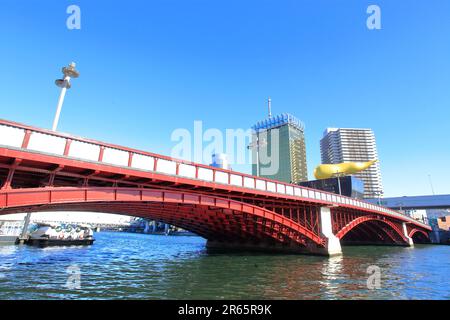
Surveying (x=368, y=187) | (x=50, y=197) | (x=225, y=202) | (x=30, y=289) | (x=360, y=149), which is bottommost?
(x=30, y=289)

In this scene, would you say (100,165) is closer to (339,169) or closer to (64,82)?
(64,82)

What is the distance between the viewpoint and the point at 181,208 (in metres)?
29.2

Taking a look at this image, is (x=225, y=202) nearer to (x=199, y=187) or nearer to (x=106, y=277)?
(x=199, y=187)

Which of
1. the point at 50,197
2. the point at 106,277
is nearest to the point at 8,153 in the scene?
the point at 50,197

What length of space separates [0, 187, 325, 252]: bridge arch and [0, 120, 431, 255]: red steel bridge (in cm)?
5

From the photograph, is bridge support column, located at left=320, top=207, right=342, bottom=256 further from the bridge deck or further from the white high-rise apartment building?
the white high-rise apartment building

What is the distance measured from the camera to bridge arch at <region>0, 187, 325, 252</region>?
1491cm

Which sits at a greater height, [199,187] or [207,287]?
[199,187]

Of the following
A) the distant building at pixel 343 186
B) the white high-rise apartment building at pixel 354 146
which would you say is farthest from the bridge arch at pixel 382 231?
the white high-rise apartment building at pixel 354 146

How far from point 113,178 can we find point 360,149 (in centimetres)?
20604

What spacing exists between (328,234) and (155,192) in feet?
92.1

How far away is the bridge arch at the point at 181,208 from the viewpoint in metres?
14.9

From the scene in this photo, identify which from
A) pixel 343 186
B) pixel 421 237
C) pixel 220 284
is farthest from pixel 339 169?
pixel 220 284

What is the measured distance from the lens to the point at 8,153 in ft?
43.8
